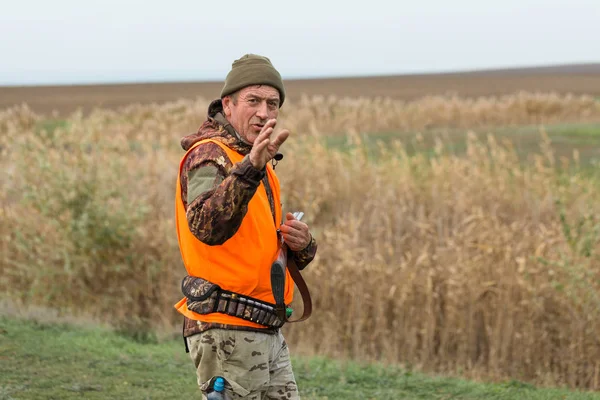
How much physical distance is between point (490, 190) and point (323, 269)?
3194mm

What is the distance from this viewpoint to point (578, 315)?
7.71m

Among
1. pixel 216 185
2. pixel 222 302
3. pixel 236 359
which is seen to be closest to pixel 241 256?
pixel 222 302

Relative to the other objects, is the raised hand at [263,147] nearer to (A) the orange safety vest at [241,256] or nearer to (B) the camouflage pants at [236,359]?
(A) the orange safety vest at [241,256]

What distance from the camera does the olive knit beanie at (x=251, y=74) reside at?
11.2 ft

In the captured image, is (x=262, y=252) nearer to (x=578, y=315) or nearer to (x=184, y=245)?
(x=184, y=245)

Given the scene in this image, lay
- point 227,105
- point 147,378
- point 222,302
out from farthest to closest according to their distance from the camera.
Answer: point 147,378 → point 227,105 → point 222,302

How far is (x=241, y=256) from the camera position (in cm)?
330

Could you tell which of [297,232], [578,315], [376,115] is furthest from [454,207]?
[376,115]

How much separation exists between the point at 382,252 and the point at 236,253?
6224 millimetres

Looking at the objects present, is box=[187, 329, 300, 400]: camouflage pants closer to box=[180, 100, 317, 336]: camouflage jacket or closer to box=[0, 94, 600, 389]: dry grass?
box=[180, 100, 317, 336]: camouflage jacket

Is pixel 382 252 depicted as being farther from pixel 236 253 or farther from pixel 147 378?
pixel 236 253

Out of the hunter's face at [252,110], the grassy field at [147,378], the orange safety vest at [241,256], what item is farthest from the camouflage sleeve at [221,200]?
the grassy field at [147,378]

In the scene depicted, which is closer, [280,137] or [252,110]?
[280,137]

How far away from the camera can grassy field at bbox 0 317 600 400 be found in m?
6.15
